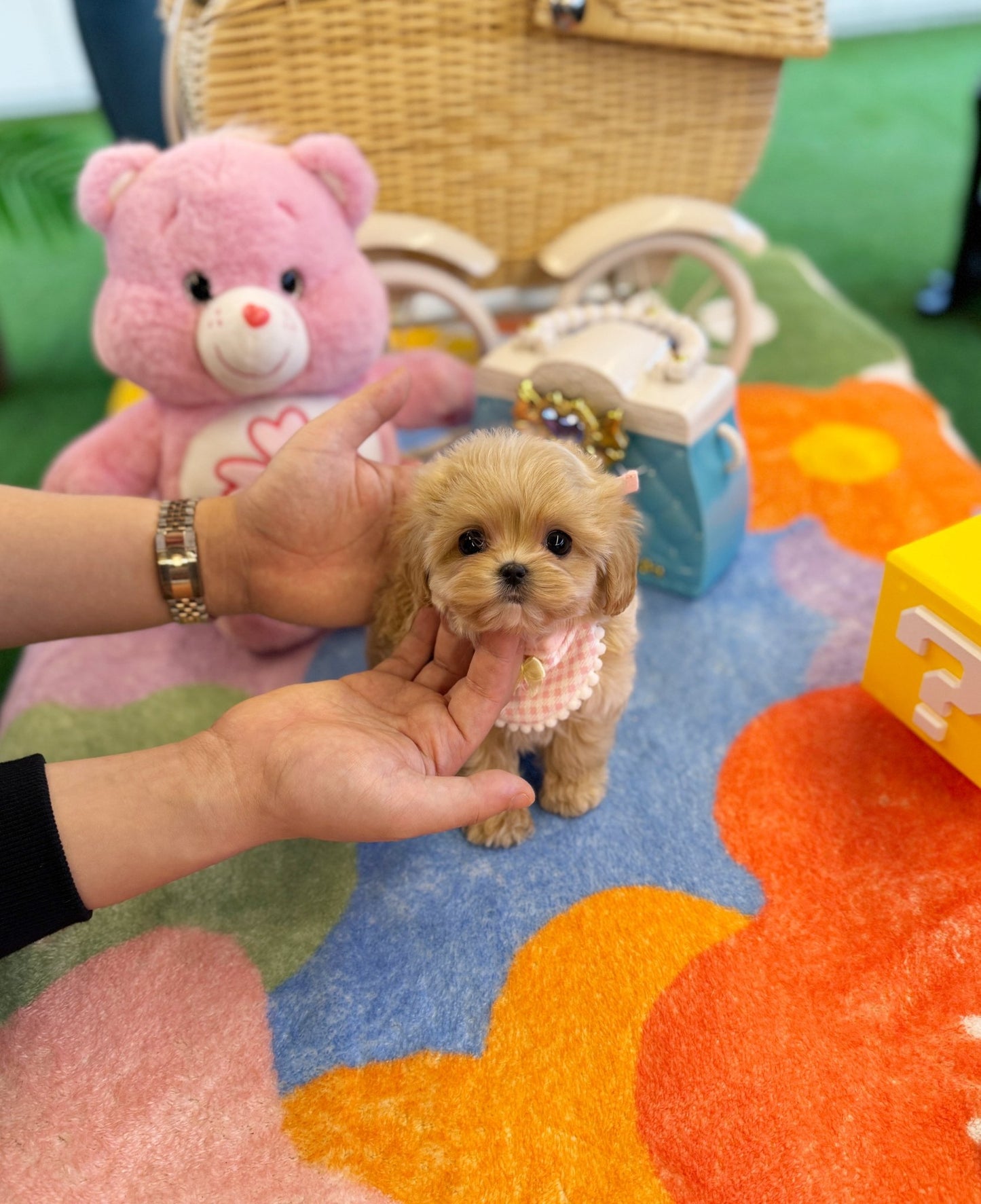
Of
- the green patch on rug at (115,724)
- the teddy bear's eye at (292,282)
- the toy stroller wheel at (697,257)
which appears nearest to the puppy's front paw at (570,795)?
the green patch on rug at (115,724)

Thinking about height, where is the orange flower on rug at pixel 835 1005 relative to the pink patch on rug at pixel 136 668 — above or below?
below

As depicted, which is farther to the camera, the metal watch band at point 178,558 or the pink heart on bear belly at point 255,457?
the pink heart on bear belly at point 255,457

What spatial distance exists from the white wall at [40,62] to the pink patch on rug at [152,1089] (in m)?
3.80

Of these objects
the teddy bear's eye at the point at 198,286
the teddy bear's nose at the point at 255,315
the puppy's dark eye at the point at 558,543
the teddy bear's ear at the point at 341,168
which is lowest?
the puppy's dark eye at the point at 558,543

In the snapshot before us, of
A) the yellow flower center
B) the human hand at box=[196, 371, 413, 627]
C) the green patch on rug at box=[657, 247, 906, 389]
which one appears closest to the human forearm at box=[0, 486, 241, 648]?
the human hand at box=[196, 371, 413, 627]

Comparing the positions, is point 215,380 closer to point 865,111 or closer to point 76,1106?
point 76,1106

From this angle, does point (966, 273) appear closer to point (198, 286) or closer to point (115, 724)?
point (198, 286)

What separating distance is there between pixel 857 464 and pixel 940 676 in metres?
0.68

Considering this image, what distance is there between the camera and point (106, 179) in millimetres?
1121

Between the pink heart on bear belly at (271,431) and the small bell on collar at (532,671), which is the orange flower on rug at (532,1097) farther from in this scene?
the pink heart on bear belly at (271,431)

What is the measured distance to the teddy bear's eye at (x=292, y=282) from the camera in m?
1.15

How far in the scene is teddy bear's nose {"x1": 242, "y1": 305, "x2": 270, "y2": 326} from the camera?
3.52 ft

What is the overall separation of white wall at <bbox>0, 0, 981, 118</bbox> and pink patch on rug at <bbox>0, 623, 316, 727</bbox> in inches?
124

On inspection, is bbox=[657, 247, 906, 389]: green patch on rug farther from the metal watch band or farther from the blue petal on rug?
the metal watch band
